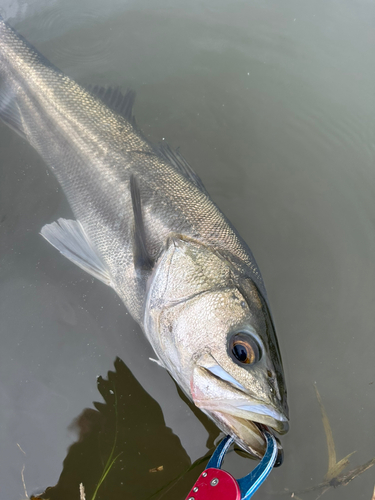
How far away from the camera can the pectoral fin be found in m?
2.15

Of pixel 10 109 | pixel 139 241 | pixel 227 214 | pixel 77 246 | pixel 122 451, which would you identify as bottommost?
pixel 122 451

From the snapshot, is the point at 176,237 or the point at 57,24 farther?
the point at 57,24

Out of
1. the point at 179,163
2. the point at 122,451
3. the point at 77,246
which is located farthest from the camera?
the point at 179,163

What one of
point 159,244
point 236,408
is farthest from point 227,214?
point 236,408

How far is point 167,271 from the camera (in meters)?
1.84

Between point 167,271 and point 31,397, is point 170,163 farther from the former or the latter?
point 31,397

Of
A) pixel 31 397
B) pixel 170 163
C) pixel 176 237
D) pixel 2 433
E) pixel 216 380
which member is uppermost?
pixel 170 163

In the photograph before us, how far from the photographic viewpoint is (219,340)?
1572 millimetres

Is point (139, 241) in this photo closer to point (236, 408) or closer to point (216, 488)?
point (236, 408)

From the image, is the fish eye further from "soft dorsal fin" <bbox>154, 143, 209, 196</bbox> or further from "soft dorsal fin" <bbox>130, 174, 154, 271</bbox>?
"soft dorsal fin" <bbox>154, 143, 209, 196</bbox>

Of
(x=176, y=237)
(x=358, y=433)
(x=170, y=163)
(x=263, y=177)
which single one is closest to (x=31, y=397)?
(x=176, y=237)

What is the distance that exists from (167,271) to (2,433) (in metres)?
1.58

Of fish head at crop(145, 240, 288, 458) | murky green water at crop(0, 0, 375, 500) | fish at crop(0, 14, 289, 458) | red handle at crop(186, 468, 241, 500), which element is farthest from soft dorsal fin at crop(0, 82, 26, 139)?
red handle at crop(186, 468, 241, 500)

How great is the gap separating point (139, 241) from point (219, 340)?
0.76 metres
